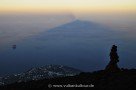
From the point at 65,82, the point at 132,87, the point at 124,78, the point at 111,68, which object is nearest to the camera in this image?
the point at 132,87

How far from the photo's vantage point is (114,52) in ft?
162

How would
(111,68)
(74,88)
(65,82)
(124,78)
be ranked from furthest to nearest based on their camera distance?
(111,68), (65,82), (124,78), (74,88)

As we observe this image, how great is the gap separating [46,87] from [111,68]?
15.2 metres

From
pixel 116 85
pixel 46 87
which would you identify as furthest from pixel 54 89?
pixel 116 85

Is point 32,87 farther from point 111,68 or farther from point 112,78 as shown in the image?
point 111,68

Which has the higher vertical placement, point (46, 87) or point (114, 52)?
point (114, 52)

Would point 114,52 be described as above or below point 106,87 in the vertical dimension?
above

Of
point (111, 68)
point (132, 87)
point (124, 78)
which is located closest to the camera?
point (132, 87)

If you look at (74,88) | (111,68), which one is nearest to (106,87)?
(74,88)

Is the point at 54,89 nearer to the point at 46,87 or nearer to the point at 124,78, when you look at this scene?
the point at 46,87

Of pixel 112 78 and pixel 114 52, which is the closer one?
pixel 112 78

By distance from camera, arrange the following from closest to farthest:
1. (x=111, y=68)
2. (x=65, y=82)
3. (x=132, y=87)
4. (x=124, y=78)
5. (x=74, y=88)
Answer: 1. (x=132, y=87)
2. (x=74, y=88)
3. (x=124, y=78)
4. (x=65, y=82)
5. (x=111, y=68)

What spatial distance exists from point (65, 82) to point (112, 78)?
258 inches

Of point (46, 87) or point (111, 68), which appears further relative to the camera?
point (111, 68)
